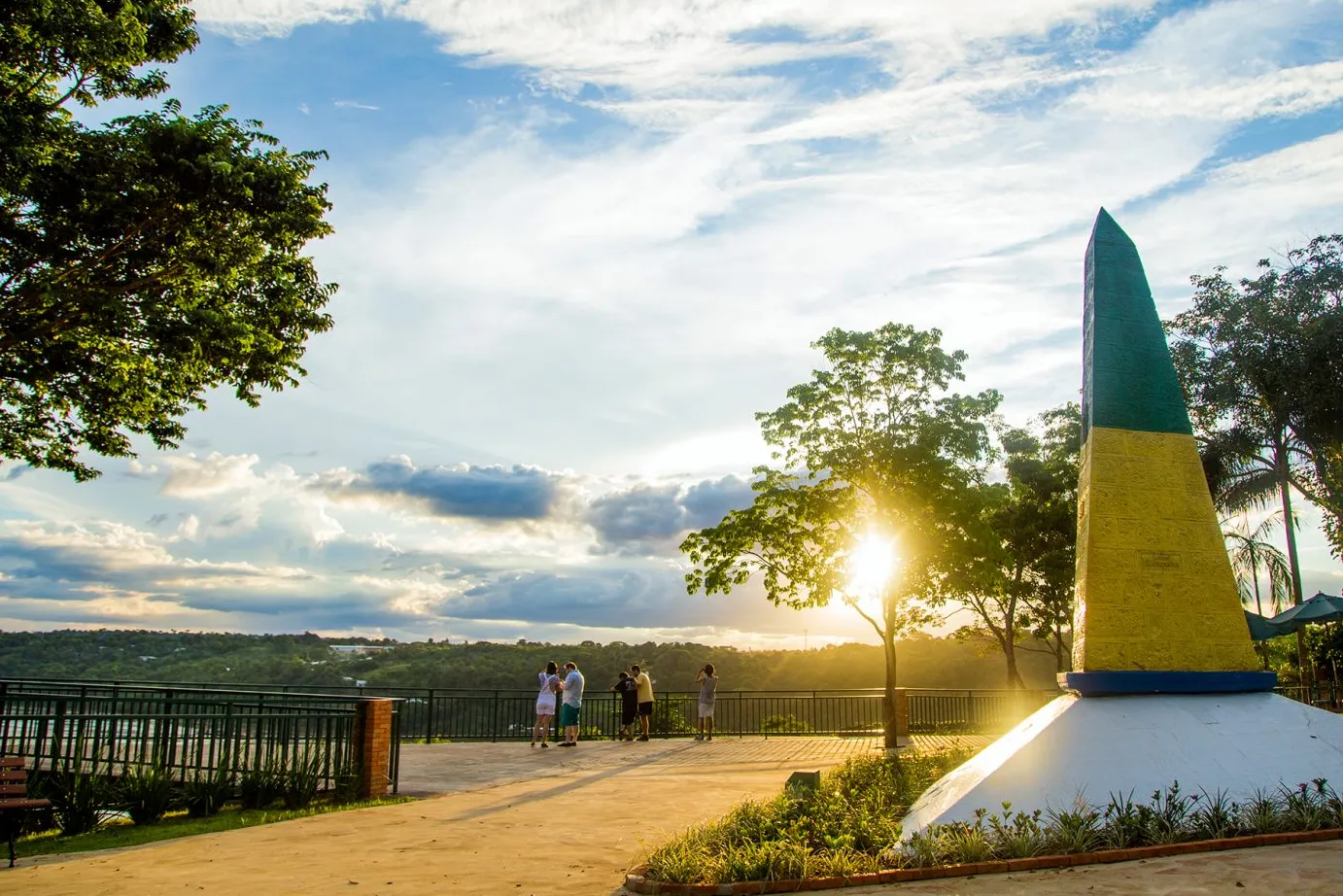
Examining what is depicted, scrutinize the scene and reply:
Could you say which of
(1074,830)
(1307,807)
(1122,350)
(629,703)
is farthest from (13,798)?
(629,703)

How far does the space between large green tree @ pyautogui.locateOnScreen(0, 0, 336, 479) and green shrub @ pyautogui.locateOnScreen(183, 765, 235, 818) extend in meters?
5.64

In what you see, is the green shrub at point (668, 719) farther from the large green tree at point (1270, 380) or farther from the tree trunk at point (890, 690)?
the large green tree at point (1270, 380)

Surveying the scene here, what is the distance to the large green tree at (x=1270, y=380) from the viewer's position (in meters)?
28.0

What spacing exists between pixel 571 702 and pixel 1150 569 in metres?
12.9

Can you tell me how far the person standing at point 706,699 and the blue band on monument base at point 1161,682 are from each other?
13039 millimetres

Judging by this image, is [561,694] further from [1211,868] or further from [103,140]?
[1211,868]

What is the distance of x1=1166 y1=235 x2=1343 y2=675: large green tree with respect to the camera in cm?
2805

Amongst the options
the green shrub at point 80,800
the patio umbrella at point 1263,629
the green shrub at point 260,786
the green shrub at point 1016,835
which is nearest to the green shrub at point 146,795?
the green shrub at point 80,800

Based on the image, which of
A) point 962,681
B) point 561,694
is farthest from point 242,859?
point 962,681

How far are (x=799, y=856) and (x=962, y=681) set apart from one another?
173ft

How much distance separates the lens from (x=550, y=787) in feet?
42.4

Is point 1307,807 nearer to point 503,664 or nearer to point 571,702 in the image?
point 571,702

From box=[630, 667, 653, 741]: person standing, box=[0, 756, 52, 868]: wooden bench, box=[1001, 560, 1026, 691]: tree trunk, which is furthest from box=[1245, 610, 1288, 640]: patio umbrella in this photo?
box=[0, 756, 52, 868]: wooden bench

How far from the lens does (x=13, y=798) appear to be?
8297mm
